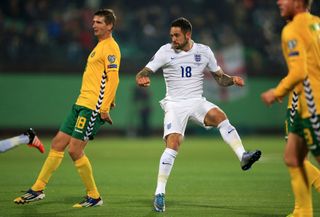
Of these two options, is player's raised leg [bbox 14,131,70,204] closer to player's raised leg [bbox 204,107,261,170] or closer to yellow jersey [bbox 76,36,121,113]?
yellow jersey [bbox 76,36,121,113]

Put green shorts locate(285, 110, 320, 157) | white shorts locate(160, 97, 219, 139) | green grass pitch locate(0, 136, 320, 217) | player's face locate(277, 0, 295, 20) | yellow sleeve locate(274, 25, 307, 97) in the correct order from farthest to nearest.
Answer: white shorts locate(160, 97, 219, 139), green grass pitch locate(0, 136, 320, 217), player's face locate(277, 0, 295, 20), green shorts locate(285, 110, 320, 157), yellow sleeve locate(274, 25, 307, 97)

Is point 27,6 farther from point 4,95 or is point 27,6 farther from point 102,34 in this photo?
point 102,34

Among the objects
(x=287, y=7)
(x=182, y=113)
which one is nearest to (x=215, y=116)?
(x=182, y=113)

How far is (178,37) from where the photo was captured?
9945 mm

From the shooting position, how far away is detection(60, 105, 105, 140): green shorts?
388 inches

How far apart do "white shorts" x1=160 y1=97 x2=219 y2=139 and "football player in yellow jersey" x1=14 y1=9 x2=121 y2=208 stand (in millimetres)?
817

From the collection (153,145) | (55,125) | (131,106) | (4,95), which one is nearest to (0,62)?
(4,95)

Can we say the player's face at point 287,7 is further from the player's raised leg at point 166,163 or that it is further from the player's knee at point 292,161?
the player's raised leg at point 166,163

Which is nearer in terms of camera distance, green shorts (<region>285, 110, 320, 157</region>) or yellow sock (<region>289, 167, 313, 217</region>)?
green shorts (<region>285, 110, 320, 157</region>)

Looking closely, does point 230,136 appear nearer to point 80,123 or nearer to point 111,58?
point 111,58

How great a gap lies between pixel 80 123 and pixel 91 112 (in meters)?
0.21

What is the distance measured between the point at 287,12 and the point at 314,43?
1.50 ft

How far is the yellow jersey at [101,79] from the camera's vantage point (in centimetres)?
990

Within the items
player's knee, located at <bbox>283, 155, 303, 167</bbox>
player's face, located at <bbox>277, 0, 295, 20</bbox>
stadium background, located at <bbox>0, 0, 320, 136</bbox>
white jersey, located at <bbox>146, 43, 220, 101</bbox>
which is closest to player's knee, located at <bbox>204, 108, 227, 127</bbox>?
white jersey, located at <bbox>146, 43, 220, 101</bbox>
